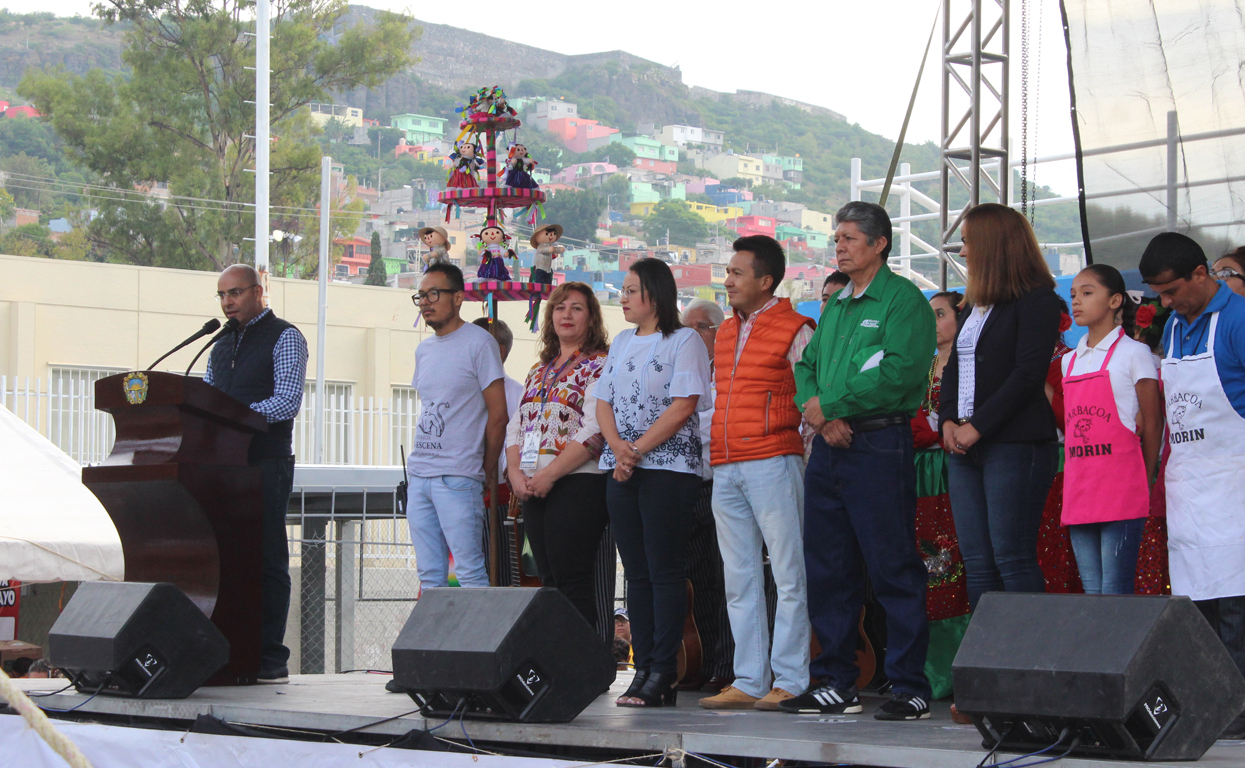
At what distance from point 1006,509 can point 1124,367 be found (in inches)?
22.8

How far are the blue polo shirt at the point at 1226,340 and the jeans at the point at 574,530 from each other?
6.11 ft

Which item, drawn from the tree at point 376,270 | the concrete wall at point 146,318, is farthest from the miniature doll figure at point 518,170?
the tree at point 376,270

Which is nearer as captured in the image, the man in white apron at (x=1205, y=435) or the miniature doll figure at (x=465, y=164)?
the man in white apron at (x=1205, y=435)

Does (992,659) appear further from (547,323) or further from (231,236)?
(231,236)

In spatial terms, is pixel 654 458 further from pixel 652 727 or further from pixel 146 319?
pixel 146 319

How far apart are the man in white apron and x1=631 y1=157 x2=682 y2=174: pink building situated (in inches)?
2806

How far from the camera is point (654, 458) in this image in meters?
3.87

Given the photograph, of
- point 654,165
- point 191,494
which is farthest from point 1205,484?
point 654,165

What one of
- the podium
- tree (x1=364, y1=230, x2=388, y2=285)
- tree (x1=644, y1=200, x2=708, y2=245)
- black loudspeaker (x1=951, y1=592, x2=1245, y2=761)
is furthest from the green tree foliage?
black loudspeaker (x1=951, y1=592, x2=1245, y2=761)

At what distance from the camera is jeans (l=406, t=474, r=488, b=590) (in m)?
4.48

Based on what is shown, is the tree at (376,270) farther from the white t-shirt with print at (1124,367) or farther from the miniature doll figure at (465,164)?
the white t-shirt with print at (1124,367)

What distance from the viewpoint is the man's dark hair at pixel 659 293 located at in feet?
13.2

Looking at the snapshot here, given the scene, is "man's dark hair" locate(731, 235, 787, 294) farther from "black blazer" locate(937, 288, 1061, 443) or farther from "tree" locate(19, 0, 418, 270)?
"tree" locate(19, 0, 418, 270)

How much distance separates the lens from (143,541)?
441cm
